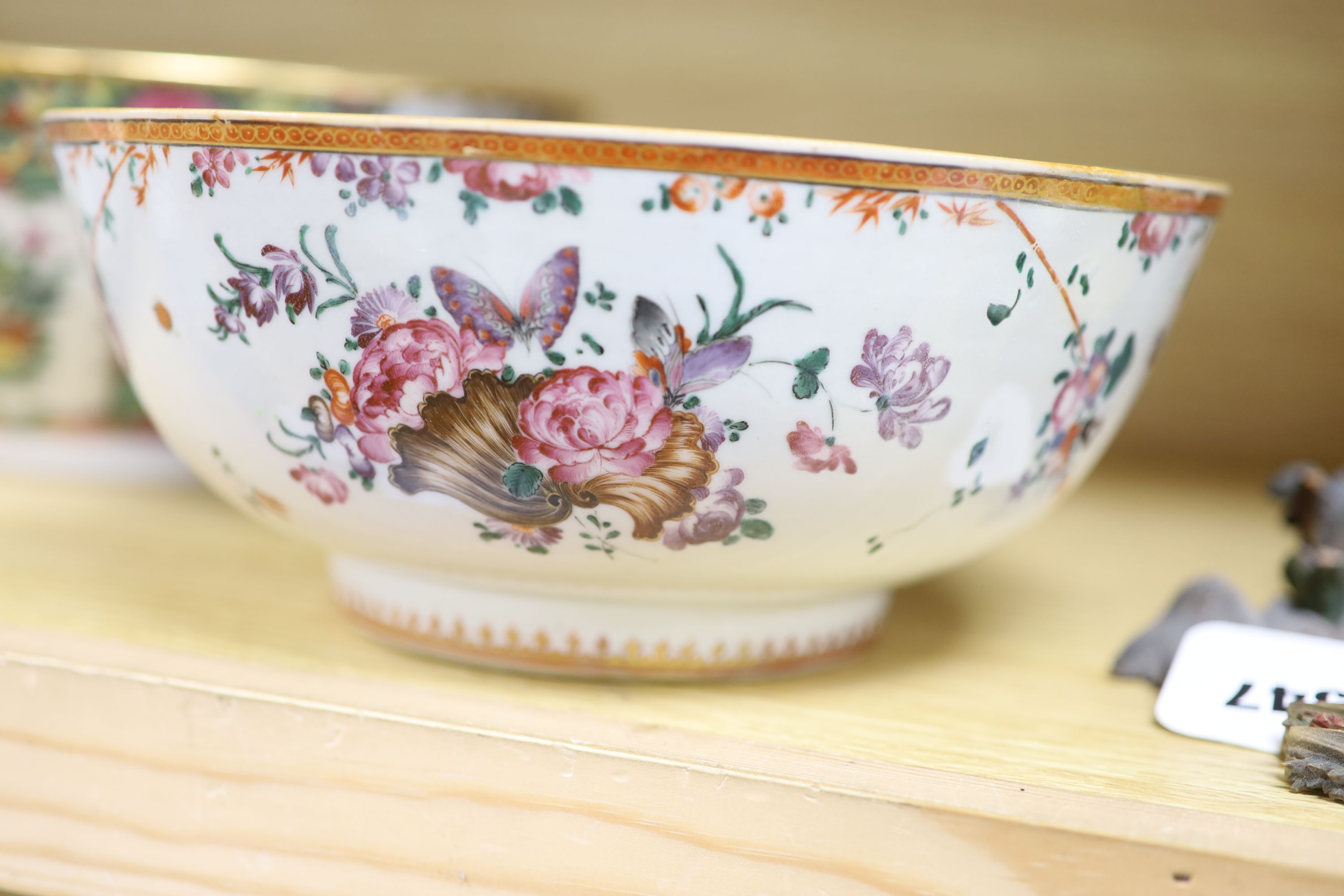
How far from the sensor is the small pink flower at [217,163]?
Result: 1.10 feet

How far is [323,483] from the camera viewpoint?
1.22 ft

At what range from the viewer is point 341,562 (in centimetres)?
43

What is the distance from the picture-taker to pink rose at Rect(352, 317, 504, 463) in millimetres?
328

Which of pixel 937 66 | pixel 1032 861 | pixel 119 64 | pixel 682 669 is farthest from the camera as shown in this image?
pixel 937 66

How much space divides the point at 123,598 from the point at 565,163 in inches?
9.8

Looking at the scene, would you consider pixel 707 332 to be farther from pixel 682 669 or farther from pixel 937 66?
pixel 937 66

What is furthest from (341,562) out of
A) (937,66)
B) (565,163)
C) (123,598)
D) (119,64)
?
(937,66)

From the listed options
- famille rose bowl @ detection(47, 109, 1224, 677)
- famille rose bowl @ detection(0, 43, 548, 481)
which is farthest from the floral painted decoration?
famille rose bowl @ detection(0, 43, 548, 481)

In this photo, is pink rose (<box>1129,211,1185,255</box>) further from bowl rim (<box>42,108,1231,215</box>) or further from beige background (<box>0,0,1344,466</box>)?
beige background (<box>0,0,1344,466</box>)

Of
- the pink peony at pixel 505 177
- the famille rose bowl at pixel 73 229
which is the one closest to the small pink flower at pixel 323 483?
the pink peony at pixel 505 177

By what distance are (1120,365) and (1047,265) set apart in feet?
0.21

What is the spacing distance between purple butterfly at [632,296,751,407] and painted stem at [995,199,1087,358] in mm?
78

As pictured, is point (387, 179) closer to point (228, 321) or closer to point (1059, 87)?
point (228, 321)

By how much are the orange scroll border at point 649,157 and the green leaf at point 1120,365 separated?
0.18 ft
